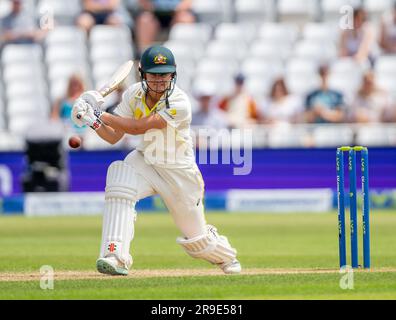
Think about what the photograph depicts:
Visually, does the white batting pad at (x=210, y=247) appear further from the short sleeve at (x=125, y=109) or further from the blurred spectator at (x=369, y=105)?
the blurred spectator at (x=369, y=105)

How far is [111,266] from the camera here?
7.06 meters

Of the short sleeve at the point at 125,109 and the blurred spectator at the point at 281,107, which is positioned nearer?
the short sleeve at the point at 125,109

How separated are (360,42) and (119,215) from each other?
28.5ft

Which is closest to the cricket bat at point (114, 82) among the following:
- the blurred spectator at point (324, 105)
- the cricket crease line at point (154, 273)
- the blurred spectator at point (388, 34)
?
the cricket crease line at point (154, 273)

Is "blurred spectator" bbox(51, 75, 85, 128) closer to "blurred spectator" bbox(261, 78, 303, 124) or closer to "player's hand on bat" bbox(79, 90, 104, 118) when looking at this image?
"blurred spectator" bbox(261, 78, 303, 124)

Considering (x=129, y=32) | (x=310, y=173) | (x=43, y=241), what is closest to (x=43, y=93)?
(x=129, y=32)

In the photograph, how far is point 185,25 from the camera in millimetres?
16312

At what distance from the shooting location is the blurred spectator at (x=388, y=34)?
1532 centimetres

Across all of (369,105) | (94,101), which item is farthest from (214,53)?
(94,101)

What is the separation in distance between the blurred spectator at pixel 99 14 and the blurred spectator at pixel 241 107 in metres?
2.76

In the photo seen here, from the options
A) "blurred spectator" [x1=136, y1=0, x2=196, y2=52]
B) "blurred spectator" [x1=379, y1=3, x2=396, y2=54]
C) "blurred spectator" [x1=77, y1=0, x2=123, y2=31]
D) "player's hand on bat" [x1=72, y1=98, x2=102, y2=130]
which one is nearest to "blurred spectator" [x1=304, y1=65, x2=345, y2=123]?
"blurred spectator" [x1=379, y1=3, x2=396, y2=54]

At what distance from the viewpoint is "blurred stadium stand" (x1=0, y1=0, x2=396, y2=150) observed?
15.6m

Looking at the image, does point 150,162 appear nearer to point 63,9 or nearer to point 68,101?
point 68,101

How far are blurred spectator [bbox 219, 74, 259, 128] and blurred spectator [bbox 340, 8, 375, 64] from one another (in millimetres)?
1675
